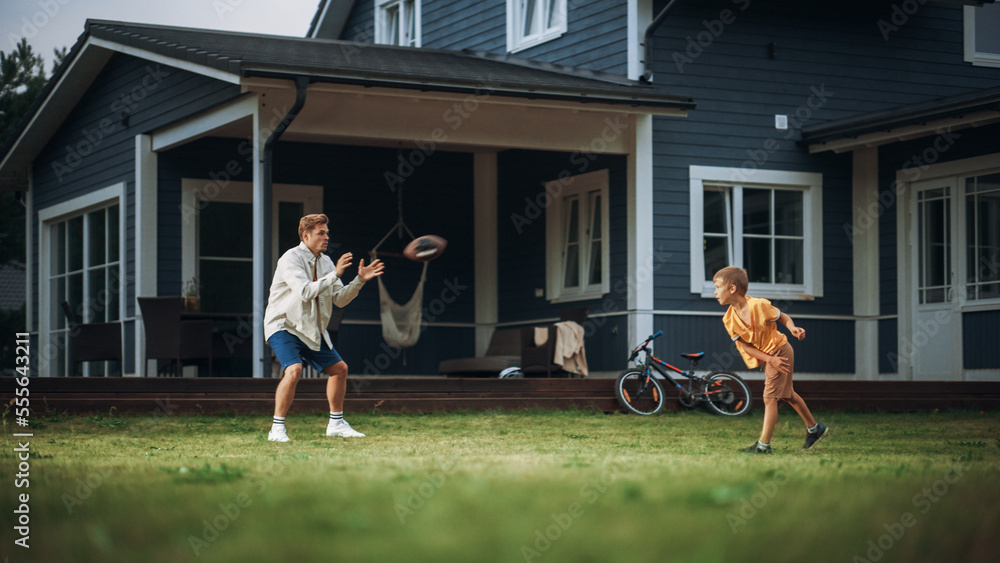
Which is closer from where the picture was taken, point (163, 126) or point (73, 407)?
point (73, 407)

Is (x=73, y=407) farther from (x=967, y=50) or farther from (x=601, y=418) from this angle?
(x=967, y=50)

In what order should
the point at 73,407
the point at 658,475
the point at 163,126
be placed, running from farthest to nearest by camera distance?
the point at 163,126 → the point at 73,407 → the point at 658,475

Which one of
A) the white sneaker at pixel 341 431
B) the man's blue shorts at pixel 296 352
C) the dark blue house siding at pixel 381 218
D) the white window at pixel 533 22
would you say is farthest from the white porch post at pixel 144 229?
the man's blue shorts at pixel 296 352

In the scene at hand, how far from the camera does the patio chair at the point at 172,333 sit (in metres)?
12.5

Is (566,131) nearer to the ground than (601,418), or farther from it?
farther from it

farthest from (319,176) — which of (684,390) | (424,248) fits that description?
(684,390)

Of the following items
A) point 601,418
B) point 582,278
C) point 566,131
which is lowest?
point 601,418

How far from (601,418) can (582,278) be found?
389cm

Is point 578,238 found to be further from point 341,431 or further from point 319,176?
point 341,431

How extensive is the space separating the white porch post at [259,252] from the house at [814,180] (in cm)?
426

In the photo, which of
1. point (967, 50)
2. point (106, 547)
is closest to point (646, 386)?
point (967, 50)

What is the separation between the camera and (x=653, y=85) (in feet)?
46.2

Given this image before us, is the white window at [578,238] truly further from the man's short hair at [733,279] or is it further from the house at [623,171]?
the man's short hair at [733,279]

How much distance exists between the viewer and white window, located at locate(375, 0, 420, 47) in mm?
18484
